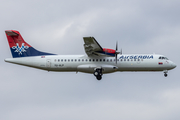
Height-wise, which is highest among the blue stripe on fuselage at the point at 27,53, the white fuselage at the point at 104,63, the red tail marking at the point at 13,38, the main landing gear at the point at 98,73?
the red tail marking at the point at 13,38

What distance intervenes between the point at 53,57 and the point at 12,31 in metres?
6.27

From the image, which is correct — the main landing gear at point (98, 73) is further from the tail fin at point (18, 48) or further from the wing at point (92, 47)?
the tail fin at point (18, 48)

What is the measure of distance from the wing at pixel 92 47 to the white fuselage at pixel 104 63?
924mm

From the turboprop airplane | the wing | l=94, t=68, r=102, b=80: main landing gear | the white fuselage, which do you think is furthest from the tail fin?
l=94, t=68, r=102, b=80: main landing gear

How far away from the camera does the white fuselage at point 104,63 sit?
38.0m

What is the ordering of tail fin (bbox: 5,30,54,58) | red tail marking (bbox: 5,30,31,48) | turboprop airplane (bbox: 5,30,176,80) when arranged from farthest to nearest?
tail fin (bbox: 5,30,54,58) < red tail marking (bbox: 5,30,31,48) < turboprop airplane (bbox: 5,30,176,80)

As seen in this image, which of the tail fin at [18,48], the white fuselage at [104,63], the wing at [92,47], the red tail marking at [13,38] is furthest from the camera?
the tail fin at [18,48]

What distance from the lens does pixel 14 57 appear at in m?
39.8

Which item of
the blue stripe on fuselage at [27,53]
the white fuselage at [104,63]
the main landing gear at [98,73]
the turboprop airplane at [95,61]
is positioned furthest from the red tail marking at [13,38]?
the main landing gear at [98,73]

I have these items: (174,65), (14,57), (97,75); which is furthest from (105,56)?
(14,57)

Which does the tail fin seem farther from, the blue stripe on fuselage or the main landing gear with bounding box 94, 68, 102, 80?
the main landing gear with bounding box 94, 68, 102, 80

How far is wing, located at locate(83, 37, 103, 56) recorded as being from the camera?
35.7m

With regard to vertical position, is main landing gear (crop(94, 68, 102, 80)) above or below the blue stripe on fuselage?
below

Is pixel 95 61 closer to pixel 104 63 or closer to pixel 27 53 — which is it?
pixel 104 63
